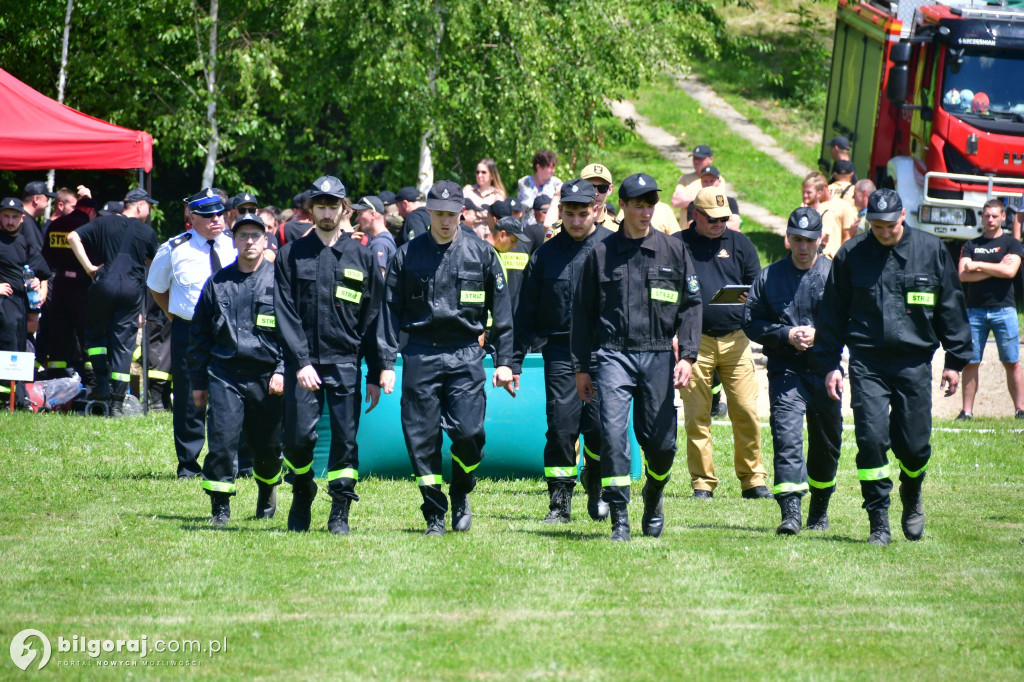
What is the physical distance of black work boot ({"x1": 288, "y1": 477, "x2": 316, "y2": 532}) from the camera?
826cm

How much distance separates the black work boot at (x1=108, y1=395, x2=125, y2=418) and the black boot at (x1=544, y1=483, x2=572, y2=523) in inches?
261

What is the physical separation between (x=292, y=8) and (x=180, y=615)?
1426 cm

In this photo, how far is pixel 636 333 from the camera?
7.87m

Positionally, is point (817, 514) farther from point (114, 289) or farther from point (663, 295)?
point (114, 289)

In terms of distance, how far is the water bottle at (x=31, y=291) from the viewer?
47.0ft

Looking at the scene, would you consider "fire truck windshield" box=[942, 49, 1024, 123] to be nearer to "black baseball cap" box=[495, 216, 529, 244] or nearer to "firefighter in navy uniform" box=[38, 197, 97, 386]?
"black baseball cap" box=[495, 216, 529, 244]

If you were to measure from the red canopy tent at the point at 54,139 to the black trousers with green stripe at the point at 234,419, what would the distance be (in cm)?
619

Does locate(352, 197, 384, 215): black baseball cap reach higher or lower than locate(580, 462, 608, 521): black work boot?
higher

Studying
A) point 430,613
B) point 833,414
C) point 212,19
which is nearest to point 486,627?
point 430,613

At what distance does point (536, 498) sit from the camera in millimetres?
9805

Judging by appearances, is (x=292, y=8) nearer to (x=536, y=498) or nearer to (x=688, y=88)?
(x=536, y=498)

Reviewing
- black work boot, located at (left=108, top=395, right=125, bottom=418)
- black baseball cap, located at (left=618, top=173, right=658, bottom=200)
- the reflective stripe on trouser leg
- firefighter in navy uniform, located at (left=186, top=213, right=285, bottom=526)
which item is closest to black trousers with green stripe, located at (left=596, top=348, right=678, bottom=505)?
the reflective stripe on trouser leg

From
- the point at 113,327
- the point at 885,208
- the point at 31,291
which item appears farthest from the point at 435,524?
the point at 31,291

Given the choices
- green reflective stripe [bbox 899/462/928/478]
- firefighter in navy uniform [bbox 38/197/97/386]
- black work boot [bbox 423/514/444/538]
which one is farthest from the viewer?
firefighter in navy uniform [bbox 38/197/97/386]
